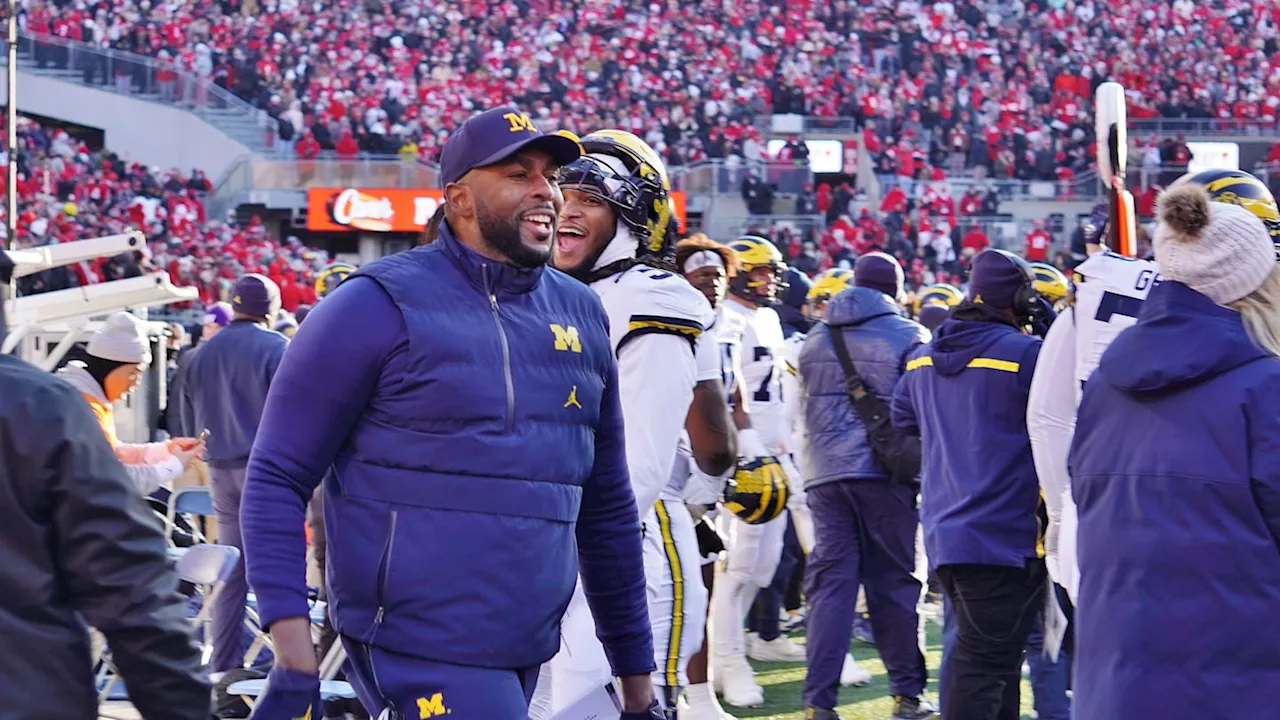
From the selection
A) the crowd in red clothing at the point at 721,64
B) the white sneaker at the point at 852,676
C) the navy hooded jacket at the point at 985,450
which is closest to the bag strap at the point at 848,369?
the navy hooded jacket at the point at 985,450

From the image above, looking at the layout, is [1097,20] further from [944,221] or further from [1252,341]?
[1252,341]

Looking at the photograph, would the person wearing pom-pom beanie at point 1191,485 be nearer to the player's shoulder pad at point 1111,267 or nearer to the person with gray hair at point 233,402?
the player's shoulder pad at point 1111,267

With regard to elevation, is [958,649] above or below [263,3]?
below

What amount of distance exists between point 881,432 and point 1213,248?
142 inches

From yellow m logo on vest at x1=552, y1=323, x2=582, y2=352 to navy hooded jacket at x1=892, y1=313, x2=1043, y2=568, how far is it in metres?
2.82

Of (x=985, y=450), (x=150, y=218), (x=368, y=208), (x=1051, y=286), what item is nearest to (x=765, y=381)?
(x=1051, y=286)

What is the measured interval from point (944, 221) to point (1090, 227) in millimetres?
21164

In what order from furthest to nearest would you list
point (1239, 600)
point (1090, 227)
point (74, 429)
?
point (1090, 227) → point (1239, 600) → point (74, 429)

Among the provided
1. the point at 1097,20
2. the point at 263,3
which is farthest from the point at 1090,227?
the point at 1097,20

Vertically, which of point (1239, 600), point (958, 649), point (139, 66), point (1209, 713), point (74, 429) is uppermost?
point (139, 66)

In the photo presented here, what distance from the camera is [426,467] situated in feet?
9.78

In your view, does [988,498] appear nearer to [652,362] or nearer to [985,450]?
[985,450]

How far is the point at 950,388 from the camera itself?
19.4 feet

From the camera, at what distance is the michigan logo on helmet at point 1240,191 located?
4.08 m
